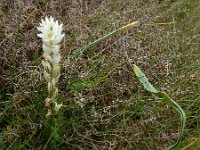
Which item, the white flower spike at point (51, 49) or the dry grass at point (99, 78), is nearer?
the white flower spike at point (51, 49)

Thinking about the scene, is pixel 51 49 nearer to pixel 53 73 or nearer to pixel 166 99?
pixel 53 73

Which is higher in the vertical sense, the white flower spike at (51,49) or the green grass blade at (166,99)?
the white flower spike at (51,49)

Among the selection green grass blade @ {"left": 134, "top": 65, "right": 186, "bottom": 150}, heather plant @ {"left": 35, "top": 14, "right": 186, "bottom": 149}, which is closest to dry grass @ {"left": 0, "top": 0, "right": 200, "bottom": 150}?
heather plant @ {"left": 35, "top": 14, "right": 186, "bottom": 149}

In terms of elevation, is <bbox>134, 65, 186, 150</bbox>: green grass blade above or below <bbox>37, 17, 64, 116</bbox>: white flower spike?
below

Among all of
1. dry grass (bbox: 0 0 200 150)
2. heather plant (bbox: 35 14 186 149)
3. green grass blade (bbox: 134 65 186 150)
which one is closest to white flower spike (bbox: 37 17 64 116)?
heather plant (bbox: 35 14 186 149)

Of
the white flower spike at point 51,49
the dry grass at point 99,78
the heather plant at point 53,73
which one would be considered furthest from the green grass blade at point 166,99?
the white flower spike at point 51,49

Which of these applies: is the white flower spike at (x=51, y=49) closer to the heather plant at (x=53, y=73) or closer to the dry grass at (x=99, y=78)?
the heather plant at (x=53, y=73)

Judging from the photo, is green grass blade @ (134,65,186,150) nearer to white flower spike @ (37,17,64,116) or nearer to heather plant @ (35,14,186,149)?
heather plant @ (35,14,186,149)

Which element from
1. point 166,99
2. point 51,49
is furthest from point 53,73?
point 166,99

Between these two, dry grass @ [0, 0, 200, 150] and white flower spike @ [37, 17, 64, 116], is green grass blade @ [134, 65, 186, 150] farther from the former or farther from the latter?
white flower spike @ [37, 17, 64, 116]

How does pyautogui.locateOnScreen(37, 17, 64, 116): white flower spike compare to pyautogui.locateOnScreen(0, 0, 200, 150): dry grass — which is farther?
pyautogui.locateOnScreen(0, 0, 200, 150): dry grass
